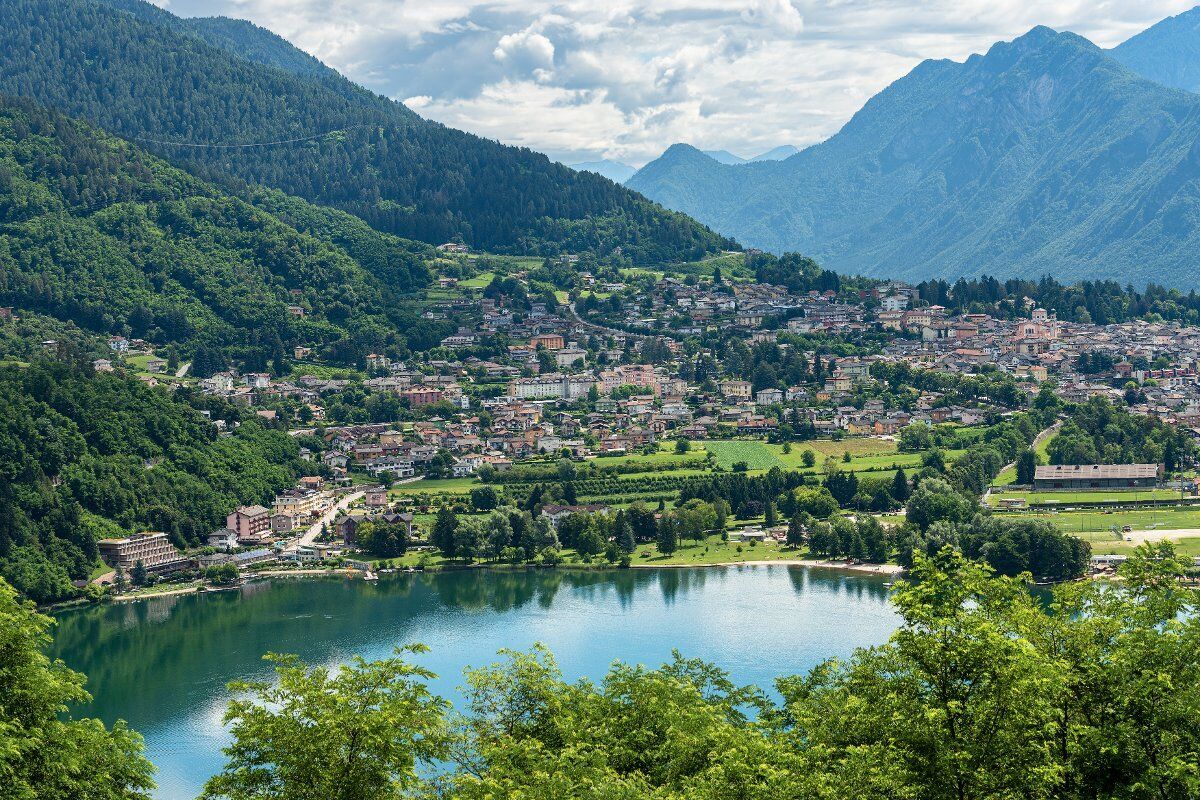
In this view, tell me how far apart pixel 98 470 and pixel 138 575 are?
16.8ft

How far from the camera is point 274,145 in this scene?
Result: 12112cm

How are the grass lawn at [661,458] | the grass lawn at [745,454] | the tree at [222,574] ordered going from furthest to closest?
the grass lawn at [661,458] → the grass lawn at [745,454] → the tree at [222,574]

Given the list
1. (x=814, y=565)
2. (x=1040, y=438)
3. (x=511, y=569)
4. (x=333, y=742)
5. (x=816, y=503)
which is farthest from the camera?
(x=1040, y=438)

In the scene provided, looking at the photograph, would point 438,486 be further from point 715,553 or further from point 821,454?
point 821,454

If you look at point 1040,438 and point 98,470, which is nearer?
point 98,470

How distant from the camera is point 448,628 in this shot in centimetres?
3950

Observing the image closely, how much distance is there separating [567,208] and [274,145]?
27075mm

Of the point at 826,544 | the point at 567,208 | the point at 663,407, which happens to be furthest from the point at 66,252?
the point at 826,544

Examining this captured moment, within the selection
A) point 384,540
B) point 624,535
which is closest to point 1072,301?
point 624,535

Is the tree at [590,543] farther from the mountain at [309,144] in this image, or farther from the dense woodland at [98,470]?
the mountain at [309,144]

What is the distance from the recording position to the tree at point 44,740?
48.9 ft

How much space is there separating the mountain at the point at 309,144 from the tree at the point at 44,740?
87.8m

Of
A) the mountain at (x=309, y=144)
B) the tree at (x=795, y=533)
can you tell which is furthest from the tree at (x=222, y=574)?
the mountain at (x=309, y=144)

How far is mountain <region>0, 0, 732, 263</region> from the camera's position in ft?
356
